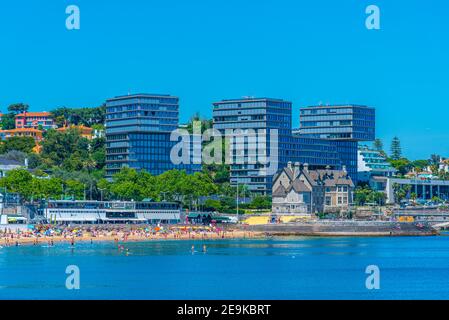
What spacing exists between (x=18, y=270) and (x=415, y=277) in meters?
33.4

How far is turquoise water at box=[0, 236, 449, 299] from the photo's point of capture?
79312 mm

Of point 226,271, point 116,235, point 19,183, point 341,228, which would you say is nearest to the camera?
point 226,271

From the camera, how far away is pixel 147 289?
80.9 meters

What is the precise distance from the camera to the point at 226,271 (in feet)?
316

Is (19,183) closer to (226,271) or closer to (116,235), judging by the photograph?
(116,235)

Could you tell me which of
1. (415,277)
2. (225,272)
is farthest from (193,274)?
(415,277)
